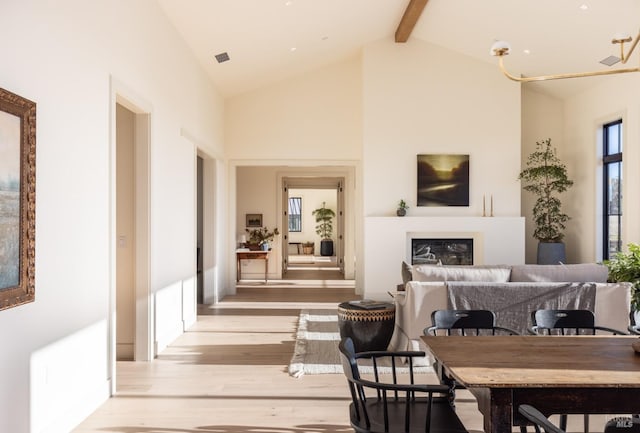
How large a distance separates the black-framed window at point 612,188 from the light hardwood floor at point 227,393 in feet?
17.0

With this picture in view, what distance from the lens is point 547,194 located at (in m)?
9.23

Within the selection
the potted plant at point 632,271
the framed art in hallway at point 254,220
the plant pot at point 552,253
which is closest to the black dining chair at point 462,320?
the potted plant at point 632,271

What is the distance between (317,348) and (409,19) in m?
5.13

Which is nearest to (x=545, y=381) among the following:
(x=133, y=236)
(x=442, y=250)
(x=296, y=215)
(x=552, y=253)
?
(x=133, y=236)

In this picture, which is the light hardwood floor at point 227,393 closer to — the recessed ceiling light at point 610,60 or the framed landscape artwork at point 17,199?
the framed landscape artwork at point 17,199

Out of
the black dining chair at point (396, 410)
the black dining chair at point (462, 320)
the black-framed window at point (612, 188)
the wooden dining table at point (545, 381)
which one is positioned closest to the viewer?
the wooden dining table at point (545, 381)

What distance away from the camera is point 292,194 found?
20.7m

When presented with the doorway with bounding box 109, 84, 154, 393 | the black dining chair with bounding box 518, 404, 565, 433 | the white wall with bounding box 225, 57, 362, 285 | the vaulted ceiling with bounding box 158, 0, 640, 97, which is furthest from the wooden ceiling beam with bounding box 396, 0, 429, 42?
the black dining chair with bounding box 518, 404, 565, 433

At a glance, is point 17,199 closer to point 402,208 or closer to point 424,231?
point 402,208

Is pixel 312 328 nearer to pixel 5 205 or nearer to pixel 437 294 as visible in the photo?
pixel 437 294

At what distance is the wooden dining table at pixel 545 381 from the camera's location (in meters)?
2.04

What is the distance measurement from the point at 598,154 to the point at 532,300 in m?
4.78

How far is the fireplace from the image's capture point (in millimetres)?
9305

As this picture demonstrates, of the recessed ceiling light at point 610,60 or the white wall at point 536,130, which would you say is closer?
the recessed ceiling light at point 610,60
